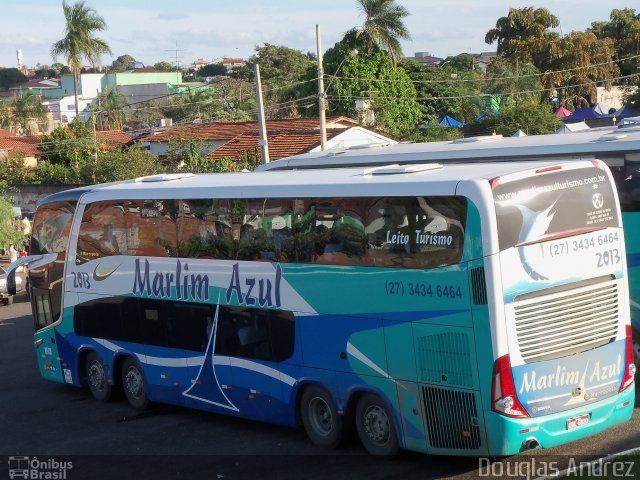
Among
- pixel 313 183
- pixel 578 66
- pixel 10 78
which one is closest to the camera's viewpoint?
pixel 313 183

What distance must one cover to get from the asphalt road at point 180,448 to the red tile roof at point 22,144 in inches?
1730

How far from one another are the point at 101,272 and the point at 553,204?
27.8 ft

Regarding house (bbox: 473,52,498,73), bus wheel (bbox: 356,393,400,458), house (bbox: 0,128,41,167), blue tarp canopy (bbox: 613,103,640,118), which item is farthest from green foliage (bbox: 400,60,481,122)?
bus wheel (bbox: 356,393,400,458)

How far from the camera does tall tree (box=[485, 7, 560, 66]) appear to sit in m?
74.9

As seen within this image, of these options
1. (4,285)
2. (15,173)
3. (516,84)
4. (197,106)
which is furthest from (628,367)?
(197,106)

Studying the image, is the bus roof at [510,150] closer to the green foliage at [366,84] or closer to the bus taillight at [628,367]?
the bus taillight at [628,367]

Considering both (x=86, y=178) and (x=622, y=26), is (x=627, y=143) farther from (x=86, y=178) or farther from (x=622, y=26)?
(x=622, y=26)

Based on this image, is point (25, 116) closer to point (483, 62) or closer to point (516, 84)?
point (516, 84)

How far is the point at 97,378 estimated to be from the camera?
1731cm

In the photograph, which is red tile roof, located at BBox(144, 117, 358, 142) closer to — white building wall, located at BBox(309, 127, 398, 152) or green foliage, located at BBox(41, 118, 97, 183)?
white building wall, located at BBox(309, 127, 398, 152)

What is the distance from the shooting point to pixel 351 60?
54.1 m

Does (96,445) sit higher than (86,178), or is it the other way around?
(86,178)

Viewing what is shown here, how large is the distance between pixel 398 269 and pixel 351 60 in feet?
144

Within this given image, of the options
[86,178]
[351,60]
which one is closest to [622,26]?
[351,60]
